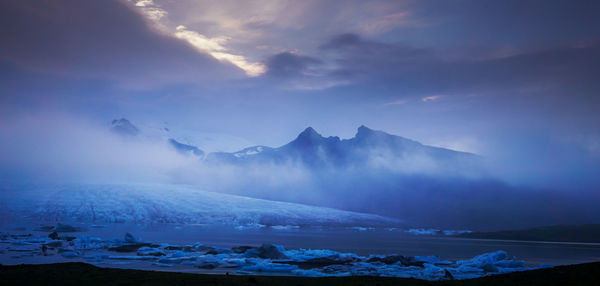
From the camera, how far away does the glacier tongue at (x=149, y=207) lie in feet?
286

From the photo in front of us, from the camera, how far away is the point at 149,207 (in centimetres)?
9369

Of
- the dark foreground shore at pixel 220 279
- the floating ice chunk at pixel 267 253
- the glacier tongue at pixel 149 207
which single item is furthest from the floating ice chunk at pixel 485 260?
the glacier tongue at pixel 149 207

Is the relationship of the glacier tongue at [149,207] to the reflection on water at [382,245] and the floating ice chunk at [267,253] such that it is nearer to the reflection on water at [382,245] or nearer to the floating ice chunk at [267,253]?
the reflection on water at [382,245]

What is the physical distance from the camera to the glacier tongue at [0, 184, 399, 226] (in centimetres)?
8719

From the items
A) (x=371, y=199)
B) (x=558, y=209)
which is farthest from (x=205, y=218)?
(x=558, y=209)

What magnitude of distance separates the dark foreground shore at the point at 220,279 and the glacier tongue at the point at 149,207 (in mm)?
69532

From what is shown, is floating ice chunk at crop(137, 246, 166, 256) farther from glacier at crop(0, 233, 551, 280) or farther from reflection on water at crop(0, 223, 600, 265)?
reflection on water at crop(0, 223, 600, 265)

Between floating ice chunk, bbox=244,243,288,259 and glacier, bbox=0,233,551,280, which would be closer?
glacier, bbox=0,233,551,280

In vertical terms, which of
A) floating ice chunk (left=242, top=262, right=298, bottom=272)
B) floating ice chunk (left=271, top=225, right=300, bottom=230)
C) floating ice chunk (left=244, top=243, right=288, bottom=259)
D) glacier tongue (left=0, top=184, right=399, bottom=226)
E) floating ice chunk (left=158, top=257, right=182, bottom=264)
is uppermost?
glacier tongue (left=0, top=184, right=399, bottom=226)

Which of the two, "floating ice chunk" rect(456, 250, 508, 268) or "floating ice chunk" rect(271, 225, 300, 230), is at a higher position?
"floating ice chunk" rect(271, 225, 300, 230)

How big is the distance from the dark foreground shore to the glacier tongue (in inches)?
2737

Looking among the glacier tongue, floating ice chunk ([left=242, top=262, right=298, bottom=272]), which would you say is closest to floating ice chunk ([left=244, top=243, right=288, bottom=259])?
floating ice chunk ([left=242, top=262, right=298, bottom=272])

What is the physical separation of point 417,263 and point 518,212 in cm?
15945

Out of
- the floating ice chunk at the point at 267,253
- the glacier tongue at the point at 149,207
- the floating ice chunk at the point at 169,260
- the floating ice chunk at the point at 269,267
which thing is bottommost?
the floating ice chunk at the point at 269,267
